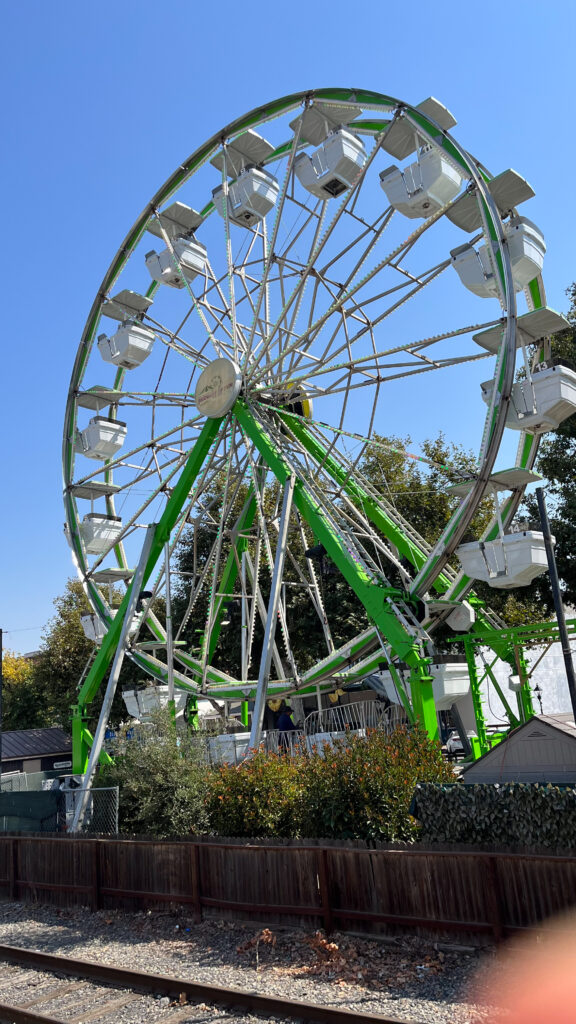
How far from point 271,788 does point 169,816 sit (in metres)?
2.02

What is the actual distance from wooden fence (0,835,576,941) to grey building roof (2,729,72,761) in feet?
100.0

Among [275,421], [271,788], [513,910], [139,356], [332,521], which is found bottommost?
[513,910]

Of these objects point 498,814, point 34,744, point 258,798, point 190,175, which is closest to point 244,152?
point 190,175

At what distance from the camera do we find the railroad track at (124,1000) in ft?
21.2

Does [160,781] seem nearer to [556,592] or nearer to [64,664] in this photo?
[556,592]

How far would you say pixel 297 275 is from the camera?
18281 millimetres

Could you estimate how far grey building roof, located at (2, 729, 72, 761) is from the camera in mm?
40344

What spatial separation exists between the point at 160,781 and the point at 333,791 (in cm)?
357

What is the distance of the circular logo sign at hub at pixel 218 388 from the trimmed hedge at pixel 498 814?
10.3 meters

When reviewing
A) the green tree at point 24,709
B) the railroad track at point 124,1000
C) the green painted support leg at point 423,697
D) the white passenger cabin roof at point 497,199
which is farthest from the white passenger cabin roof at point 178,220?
the green tree at point 24,709

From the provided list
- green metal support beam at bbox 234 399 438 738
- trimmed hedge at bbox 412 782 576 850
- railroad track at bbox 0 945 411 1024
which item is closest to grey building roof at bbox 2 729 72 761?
green metal support beam at bbox 234 399 438 738

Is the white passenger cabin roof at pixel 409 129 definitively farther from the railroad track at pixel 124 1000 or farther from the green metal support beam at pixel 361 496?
the railroad track at pixel 124 1000

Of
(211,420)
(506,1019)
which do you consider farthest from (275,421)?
(506,1019)

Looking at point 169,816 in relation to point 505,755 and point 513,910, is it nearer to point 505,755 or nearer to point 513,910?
point 505,755
